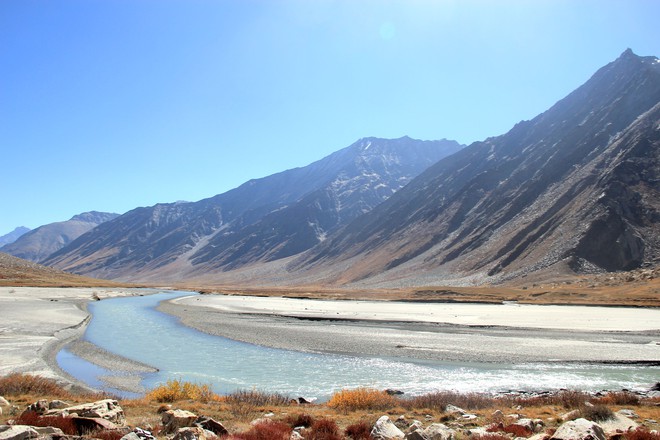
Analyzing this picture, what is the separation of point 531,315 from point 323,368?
39823 mm

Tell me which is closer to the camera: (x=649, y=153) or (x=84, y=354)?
(x=84, y=354)

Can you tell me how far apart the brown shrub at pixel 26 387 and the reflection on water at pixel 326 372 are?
4629 mm

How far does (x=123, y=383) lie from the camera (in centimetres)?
2419

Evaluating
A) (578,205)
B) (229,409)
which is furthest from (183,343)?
(578,205)

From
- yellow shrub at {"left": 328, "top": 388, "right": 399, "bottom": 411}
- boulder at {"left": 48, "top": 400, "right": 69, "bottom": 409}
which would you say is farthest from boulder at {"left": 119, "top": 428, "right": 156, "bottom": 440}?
yellow shrub at {"left": 328, "top": 388, "right": 399, "bottom": 411}

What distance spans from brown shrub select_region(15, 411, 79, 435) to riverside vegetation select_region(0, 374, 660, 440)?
0.07ft

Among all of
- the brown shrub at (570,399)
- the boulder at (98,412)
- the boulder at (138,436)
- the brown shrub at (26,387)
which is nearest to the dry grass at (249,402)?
the boulder at (98,412)

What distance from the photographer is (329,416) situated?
1577 centimetres

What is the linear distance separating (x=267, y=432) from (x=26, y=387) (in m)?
12.3

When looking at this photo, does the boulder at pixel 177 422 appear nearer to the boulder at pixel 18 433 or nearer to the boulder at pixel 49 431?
the boulder at pixel 49 431

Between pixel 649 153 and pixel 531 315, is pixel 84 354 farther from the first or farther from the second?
pixel 649 153

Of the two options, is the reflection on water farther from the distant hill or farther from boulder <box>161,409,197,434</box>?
the distant hill

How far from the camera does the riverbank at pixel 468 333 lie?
111 feet

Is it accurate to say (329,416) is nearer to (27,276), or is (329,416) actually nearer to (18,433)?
(18,433)
